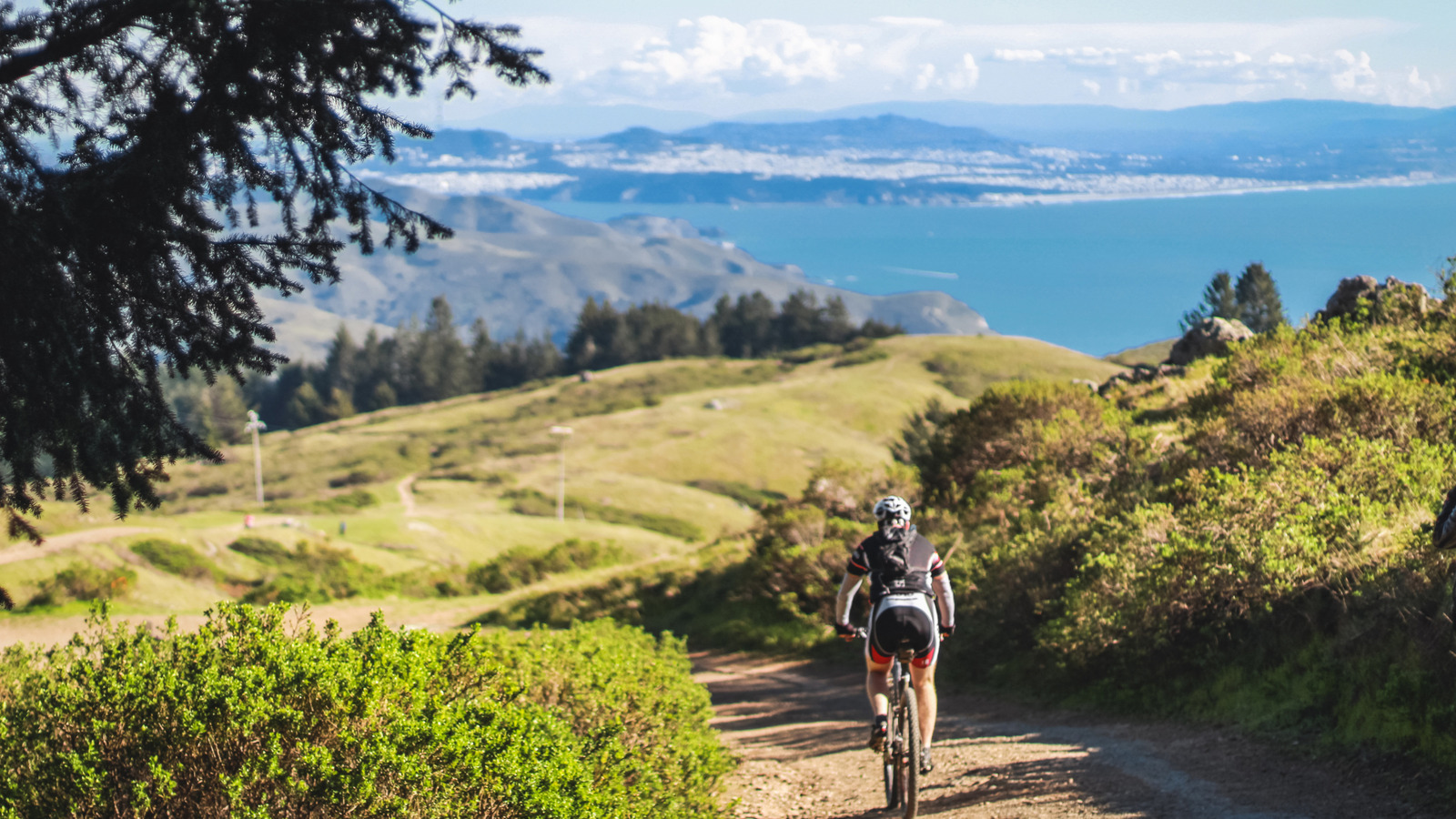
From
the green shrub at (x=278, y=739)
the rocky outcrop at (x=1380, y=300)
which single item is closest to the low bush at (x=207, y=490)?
the rocky outcrop at (x=1380, y=300)

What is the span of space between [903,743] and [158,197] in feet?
16.4

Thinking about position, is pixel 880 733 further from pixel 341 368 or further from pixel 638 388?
pixel 341 368

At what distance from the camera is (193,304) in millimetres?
5535

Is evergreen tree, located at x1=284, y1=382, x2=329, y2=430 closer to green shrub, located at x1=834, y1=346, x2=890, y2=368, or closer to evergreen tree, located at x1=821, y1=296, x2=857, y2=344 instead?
evergreen tree, located at x1=821, y1=296, x2=857, y2=344

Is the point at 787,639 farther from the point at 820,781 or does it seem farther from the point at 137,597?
the point at 137,597

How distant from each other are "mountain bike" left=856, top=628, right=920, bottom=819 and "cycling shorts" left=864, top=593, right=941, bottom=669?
2.5 inches

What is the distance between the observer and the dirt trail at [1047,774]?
6363 millimetres

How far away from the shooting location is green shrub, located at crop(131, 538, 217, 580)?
35219 mm

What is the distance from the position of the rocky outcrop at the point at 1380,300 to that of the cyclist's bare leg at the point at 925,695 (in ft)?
34.5

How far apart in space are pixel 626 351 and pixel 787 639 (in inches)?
5381

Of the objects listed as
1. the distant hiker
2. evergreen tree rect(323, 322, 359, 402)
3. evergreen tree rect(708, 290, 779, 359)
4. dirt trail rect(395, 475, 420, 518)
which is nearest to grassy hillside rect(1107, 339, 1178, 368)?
evergreen tree rect(708, 290, 779, 359)

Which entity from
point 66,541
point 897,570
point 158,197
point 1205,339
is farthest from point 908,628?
point 66,541

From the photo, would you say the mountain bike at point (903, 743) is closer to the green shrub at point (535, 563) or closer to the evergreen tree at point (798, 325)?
the green shrub at point (535, 563)

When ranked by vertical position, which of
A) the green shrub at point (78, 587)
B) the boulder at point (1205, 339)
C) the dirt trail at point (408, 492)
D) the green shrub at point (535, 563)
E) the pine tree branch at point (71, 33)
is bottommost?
the dirt trail at point (408, 492)
